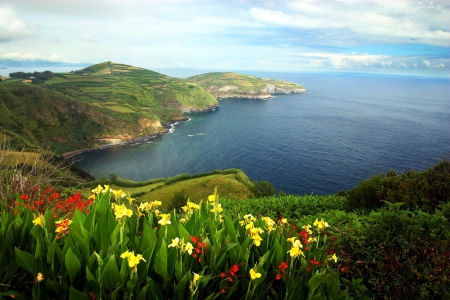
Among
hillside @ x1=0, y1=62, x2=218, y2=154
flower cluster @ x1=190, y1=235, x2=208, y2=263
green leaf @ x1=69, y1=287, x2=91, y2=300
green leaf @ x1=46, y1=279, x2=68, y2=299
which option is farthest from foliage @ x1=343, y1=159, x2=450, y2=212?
hillside @ x1=0, y1=62, x2=218, y2=154

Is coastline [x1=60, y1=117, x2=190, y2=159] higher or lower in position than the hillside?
lower

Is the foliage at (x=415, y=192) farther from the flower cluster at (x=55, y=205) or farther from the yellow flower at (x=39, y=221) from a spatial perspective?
the yellow flower at (x=39, y=221)

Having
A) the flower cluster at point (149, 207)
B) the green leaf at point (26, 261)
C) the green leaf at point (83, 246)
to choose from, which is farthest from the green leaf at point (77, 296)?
the flower cluster at point (149, 207)

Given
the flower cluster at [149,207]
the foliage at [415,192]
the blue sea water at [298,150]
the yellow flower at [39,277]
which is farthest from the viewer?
the blue sea water at [298,150]

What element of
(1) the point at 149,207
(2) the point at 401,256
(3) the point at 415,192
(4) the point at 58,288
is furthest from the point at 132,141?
(4) the point at 58,288

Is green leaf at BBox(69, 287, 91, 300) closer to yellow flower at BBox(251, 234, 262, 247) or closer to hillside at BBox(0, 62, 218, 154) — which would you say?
yellow flower at BBox(251, 234, 262, 247)

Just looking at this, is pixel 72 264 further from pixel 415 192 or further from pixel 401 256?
pixel 415 192
